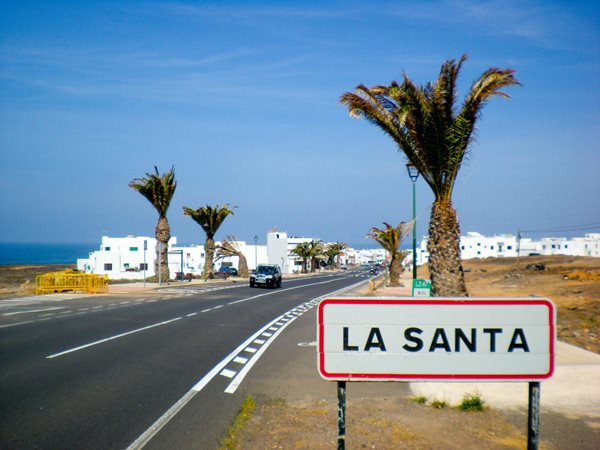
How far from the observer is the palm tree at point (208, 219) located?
51.0 metres

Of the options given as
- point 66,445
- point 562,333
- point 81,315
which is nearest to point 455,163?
point 562,333

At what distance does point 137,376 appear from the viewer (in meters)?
9.70

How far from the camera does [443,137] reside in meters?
14.2

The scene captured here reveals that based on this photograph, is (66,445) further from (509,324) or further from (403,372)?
(509,324)

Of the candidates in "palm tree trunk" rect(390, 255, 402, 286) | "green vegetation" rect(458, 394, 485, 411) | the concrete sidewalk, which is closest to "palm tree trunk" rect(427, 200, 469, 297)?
the concrete sidewalk

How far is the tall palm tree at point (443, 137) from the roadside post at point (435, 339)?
9.47 m

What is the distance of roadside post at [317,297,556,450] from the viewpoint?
4289 millimetres

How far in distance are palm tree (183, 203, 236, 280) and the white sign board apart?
4741 cm

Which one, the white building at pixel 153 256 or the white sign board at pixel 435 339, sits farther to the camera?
the white building at pixel 153 256

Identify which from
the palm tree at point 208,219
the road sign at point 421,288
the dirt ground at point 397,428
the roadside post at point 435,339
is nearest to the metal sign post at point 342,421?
the roadside post at point 435,339

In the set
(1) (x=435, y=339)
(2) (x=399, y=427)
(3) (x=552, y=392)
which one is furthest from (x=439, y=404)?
(1) (x=435, y=339)

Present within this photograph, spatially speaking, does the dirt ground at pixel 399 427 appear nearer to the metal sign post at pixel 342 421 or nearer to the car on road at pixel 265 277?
the metal sign post at pixel 342 421

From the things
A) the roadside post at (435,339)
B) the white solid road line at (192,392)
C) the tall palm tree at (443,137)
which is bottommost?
the white solid road line at (192,392)

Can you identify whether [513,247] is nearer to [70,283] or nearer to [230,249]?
[230,249]
